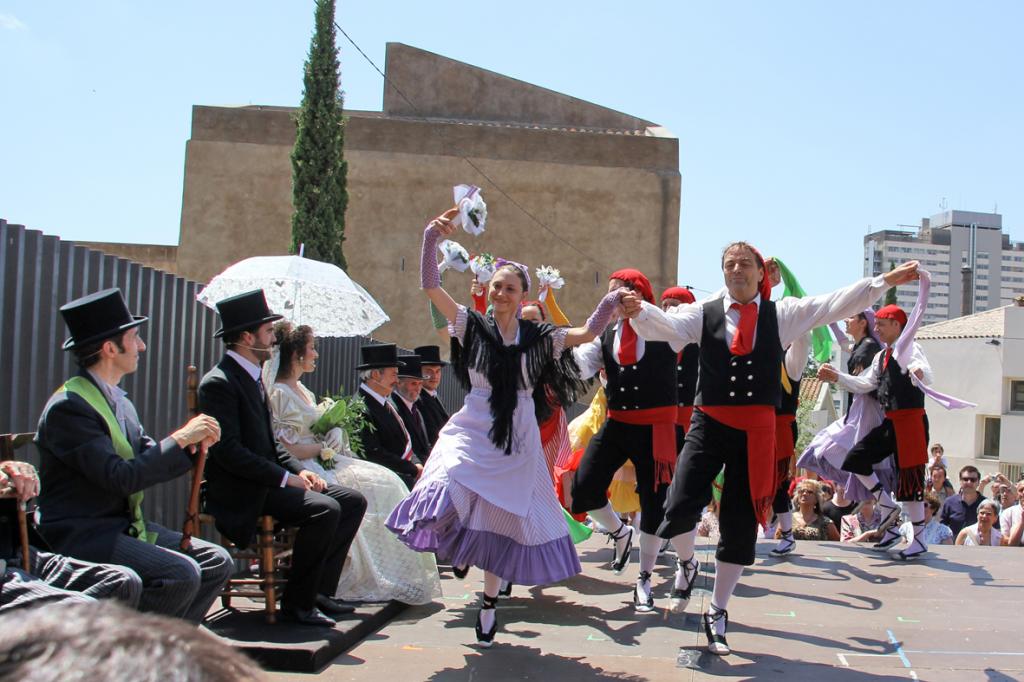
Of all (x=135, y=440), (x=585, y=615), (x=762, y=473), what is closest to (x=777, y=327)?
(x=762, y=473)

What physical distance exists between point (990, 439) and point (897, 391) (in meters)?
35.1

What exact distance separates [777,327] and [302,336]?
2.78 metres

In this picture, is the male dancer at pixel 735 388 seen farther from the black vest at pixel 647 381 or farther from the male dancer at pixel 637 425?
the black vest at pixel 647 381

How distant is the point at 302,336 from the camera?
6.45 m

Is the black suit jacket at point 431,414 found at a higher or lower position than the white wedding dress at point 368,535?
higher

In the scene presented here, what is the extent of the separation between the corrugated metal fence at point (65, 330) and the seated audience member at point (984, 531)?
7.85 meters

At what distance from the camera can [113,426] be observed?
431 centimetres

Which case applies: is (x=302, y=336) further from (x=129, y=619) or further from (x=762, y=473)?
(x=129, y=619)

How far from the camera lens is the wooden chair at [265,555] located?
5.57 meters

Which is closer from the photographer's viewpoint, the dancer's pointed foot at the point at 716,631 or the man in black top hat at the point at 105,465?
the man in black top hat at the point at 105,465

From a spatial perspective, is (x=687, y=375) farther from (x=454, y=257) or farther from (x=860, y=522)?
(x=860, y=522)

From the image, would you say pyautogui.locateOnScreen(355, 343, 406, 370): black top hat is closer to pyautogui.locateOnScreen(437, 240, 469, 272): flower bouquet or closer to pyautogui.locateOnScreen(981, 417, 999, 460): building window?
pyautogui.locateOnScreen(437, 240, 469, 272): flower bouquet

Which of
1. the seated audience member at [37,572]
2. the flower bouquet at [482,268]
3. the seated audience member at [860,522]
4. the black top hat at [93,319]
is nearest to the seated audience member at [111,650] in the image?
the seated audience member at [37,572]

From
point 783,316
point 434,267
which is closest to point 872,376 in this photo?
point 783,316
